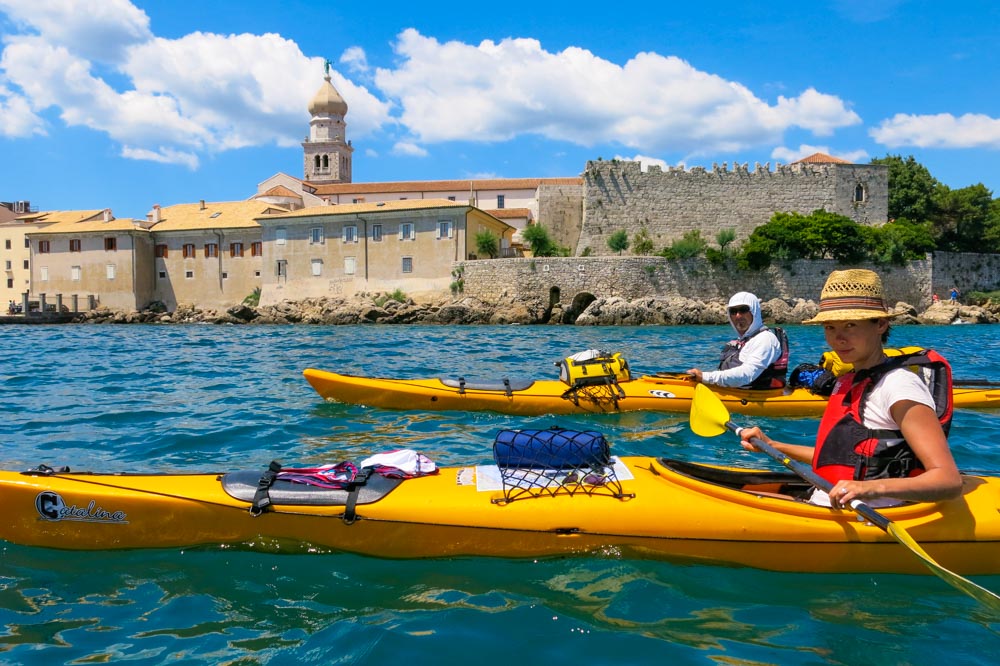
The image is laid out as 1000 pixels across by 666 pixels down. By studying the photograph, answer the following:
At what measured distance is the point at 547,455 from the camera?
4.27 m

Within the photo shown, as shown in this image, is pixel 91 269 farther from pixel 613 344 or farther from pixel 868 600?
pixel 868 600

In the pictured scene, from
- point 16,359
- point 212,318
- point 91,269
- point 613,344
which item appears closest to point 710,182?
point 613,344

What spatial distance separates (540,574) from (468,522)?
46cm

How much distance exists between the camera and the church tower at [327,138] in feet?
189

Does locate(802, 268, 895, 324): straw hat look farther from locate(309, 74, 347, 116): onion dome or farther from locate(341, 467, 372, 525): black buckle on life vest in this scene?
locate(309, 74, 347, 116): onion dome

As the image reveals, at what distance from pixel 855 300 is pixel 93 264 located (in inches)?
1829

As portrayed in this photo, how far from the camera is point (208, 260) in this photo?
136ft

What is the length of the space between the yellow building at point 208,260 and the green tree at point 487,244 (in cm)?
1267

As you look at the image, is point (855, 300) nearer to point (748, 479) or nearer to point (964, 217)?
point (748, 479)

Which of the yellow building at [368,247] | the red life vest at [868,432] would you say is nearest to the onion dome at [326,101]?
the yellow building at [368,247]

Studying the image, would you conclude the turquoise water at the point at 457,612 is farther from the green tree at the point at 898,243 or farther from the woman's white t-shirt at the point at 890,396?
the green tree at the point at 898,243

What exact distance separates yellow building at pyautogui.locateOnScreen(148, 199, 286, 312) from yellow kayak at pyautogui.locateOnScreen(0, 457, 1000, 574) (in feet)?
125

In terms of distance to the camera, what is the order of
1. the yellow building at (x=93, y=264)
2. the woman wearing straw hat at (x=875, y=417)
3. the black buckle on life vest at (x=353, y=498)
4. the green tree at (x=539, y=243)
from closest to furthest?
the woman wearing straw hat at (x=875, y=417)
the black buckle on life vest at (x=353, y=498)
the green tree at (x=539, y=243)
the yellow building at (x=93, y=264)

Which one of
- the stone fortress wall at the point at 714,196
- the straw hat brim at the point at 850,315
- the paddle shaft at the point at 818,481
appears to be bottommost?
the paddle shaft at the point at 818,481
